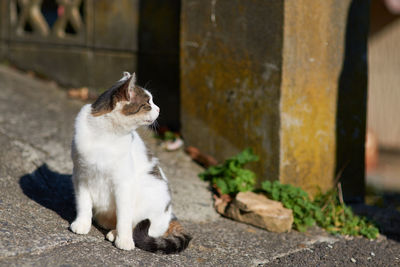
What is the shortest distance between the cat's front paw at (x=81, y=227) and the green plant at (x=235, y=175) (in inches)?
60.0

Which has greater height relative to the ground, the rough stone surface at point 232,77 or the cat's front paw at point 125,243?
the rough stone surface at point 232,77

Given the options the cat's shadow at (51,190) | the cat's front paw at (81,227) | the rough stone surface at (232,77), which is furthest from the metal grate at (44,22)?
the cat's front paw at (81,227)

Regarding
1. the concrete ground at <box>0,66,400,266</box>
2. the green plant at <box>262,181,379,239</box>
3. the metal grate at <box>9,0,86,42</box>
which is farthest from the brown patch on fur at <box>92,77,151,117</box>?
the metal grate at <box>9,0,86,42</box>

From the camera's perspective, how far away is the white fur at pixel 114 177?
295cm

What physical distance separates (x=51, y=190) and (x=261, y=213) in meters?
1.72

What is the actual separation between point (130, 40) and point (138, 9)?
0.40 metres

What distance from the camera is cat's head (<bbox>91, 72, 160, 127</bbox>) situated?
9.53ft

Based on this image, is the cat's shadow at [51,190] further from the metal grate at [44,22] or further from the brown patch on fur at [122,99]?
the metal grate at [44,22]

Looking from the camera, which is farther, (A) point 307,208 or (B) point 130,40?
(B) point 130,40

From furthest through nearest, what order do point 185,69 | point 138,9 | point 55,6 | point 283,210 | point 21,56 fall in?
point 55,6
point 21,56
point 138,9
point 185,69
point 283,210

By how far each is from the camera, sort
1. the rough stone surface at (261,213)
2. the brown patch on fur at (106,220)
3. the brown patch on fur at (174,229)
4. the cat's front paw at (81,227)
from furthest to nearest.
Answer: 1. the rough stone surface at (261,213)
2. the brown patch on fur at (174,229)
3. the brown patch on fur at (106,220)
4. the cat's front paw at (81,227)

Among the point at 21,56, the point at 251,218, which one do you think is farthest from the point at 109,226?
the point at 21,56

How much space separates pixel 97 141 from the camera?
2957 mm

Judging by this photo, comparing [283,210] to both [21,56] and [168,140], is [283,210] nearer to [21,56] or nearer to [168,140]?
[168,140]
